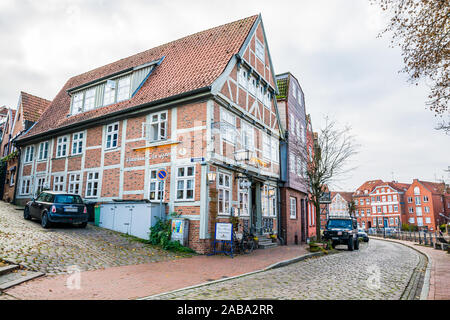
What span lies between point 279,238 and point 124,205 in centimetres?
979

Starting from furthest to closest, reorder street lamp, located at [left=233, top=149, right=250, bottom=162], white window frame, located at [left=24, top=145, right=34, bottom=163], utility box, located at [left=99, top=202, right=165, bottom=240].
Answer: white window frame, located at [left=24, top=145, right=34, bottom=163] → street lamp, located at [left=233, top=149, right=250, bottom=162] → utility box, located at [left=99, top=202, right=165, bottom=240]

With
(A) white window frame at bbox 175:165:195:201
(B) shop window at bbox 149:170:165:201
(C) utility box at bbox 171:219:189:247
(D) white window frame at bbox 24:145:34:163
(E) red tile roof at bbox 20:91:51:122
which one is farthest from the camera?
(E) red tile roof at bbox 20:91:51:122

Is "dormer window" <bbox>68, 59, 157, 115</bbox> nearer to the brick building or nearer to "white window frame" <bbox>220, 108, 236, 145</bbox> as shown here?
"white window frame" <bbox>220, 108, 236, 145</bbox>

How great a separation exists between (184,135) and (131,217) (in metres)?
4.32

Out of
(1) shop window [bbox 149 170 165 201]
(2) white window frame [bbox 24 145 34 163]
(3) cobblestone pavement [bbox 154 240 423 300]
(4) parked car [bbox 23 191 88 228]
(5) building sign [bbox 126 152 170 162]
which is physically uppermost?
(2) white window frame [bbox 24 145 34 163]

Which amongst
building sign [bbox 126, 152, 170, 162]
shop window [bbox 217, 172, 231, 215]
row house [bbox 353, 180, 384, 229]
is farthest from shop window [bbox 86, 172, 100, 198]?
row house [bbox 353, 180, 384, 229]

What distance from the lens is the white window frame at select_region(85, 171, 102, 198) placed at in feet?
57.1

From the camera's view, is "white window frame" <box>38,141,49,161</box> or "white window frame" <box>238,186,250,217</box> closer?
"white window frame" <box>238,186,250,217</box>

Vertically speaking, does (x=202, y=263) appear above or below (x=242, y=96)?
below
